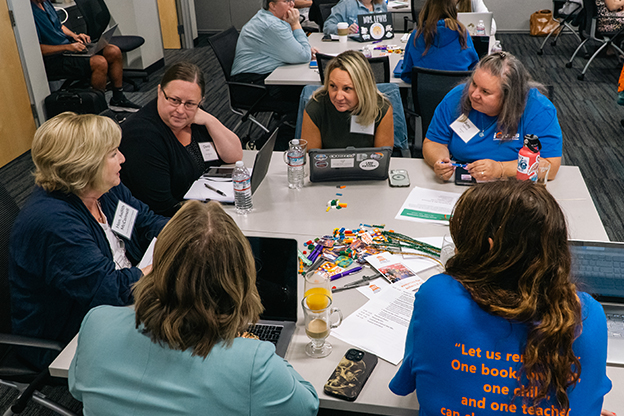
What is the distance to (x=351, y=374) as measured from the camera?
1.45 m

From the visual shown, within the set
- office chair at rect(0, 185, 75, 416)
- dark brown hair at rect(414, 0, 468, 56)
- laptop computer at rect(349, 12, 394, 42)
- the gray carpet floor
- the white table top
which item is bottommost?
the gray carpet floor

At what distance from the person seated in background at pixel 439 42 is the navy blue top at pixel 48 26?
11.2 ft

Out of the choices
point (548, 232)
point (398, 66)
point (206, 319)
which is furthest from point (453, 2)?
point (206, 319)

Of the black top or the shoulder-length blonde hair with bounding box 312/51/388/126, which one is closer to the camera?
the black top

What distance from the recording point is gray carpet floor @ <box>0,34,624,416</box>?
382cm

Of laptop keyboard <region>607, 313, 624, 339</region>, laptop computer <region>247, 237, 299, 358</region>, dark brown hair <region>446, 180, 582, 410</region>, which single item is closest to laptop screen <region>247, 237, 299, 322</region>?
laptop computer <region>247, 237, 299, 358</region>

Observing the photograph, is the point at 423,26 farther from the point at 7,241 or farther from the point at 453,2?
the point at 7,241

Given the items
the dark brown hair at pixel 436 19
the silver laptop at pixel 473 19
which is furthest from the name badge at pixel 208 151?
the silver laptop at pixel 473 19

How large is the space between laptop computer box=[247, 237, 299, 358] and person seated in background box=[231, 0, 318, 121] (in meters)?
2.88

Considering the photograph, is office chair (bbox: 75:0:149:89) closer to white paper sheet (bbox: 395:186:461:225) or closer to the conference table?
the conference table

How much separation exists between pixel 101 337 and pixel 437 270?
1203 millimetres

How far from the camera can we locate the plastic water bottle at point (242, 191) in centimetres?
226

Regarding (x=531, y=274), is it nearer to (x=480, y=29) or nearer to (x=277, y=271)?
(x=277, y=271)

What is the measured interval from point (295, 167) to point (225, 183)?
1.14ft
